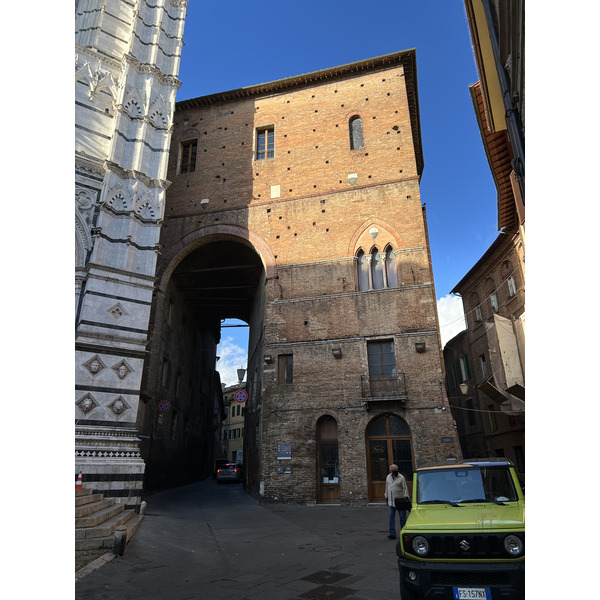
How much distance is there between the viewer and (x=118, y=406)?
1172 cm

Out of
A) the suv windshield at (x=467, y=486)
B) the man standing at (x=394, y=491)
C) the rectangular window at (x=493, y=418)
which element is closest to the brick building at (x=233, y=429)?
the rectangular window at (x=493, y=418)

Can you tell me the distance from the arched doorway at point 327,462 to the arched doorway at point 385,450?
112 cm

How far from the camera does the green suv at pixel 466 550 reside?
3.92m

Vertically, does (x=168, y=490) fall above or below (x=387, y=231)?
below

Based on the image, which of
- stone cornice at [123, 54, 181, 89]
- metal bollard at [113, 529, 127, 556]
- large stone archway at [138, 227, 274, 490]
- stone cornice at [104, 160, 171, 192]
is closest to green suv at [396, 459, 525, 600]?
metal bollard at [113, 529, 127, 556]

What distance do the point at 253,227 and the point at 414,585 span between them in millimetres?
16103

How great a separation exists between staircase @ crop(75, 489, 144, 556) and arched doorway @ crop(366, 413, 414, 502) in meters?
7.76

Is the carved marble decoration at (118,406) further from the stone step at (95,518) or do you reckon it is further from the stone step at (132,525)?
the stone step at (95,518)

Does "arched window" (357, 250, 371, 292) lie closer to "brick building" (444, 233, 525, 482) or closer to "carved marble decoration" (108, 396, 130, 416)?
"brick building" (444, 233, 525, 482)

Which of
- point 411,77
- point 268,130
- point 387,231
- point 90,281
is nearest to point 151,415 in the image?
point 90,281

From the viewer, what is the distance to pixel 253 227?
738 inches

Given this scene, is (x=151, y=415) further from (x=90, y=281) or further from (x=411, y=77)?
(x=411, y=77)

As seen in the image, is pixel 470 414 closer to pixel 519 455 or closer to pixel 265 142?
pixel 519 455

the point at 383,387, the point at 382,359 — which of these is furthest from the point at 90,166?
the point at 383,387
